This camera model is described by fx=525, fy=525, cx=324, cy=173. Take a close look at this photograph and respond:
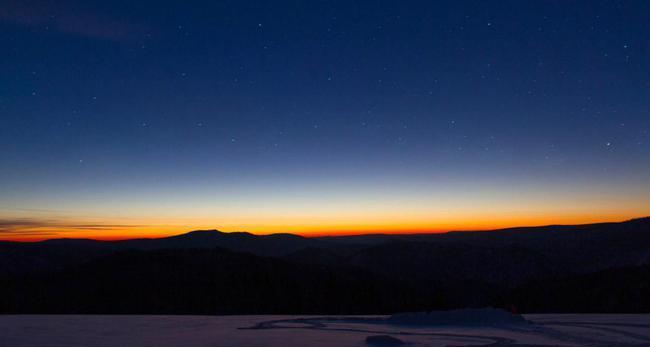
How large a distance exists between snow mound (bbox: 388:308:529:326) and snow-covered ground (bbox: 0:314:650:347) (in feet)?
0.94

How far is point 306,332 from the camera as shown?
11.1m

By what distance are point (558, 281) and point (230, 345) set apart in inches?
6188

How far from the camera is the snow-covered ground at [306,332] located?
9.48 meters

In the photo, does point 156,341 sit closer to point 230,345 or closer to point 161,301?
point 230,345

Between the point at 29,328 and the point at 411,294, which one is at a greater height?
the point at 29,328

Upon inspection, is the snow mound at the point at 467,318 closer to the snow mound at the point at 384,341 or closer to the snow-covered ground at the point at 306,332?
the snow-covered ground at the point at 306,332

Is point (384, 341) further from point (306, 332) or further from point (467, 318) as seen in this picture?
point (467, 318)

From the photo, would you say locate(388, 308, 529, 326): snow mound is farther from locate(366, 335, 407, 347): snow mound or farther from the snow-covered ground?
locate(366, 335, 407, 347): snow mound

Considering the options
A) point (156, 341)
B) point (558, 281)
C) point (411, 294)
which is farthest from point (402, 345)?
point (558, 281)

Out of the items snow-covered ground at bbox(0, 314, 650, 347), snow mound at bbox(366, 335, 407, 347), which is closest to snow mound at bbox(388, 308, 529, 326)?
snow-covered ground at bbox(0, 314, 650, 347)

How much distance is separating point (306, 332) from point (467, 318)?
3858 mm

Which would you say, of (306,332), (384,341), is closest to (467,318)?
(384,341)

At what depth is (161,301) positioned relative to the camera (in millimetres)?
128875

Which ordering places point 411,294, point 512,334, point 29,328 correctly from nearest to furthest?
point 512,334 → point 29,328 → point 411,294
